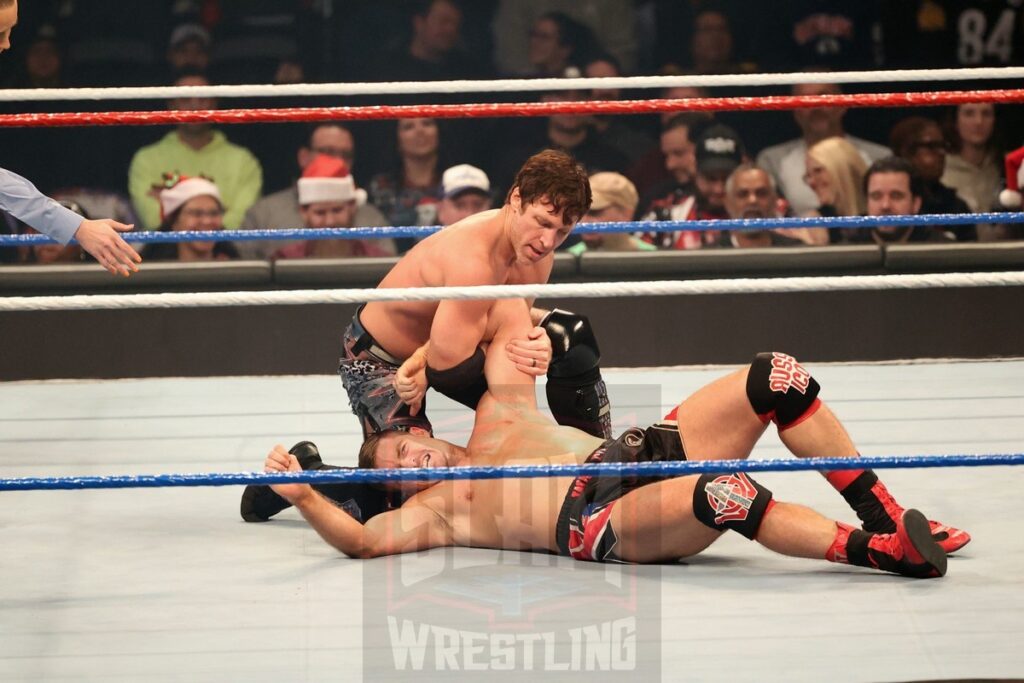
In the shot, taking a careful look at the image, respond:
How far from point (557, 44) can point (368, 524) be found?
2803mm

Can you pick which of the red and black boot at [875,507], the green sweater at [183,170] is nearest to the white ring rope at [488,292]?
the red and black boot at [875,507]

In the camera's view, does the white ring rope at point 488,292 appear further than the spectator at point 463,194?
No

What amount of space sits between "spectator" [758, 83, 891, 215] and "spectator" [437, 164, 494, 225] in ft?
3.42

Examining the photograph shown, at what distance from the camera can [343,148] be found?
4375 mm

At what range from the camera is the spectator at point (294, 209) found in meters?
4.23

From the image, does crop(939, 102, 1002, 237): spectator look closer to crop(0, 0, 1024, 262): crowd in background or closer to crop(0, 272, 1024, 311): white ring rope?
crop(0, 0, 1024, 262): crowd in background

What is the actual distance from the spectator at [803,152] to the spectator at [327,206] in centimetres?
138

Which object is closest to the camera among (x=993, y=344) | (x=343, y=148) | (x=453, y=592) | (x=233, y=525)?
(x=453, y=592)

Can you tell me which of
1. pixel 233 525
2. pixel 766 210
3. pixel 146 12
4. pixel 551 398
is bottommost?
pixel 233 525

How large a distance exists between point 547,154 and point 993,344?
1888mm

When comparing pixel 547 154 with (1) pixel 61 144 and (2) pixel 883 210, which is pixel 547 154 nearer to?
(2) pixel 883 210

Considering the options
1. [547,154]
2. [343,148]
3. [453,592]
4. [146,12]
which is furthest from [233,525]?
[146,12]

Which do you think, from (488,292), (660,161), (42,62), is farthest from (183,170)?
(488,292)

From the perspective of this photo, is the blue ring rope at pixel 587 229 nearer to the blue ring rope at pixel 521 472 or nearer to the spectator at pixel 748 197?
the blue ring rope at pixel 521 472
